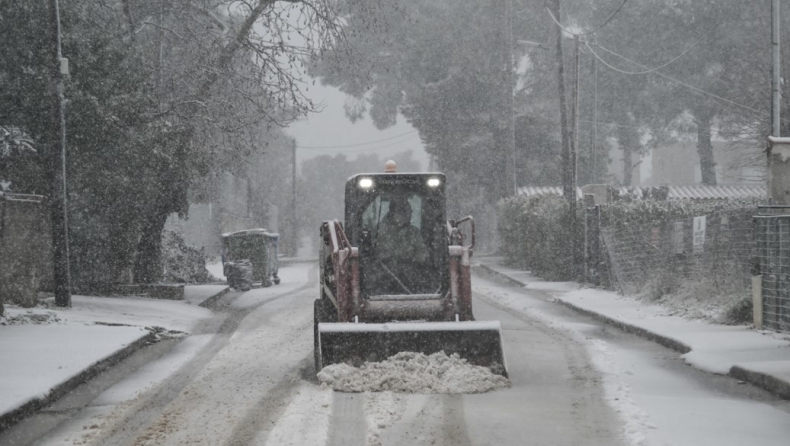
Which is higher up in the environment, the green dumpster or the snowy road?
the green dumpster

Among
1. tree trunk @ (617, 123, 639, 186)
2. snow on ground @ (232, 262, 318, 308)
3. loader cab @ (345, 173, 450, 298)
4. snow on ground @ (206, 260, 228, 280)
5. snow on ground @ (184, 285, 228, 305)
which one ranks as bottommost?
snow on ground @ (232, 262, 318, 308)

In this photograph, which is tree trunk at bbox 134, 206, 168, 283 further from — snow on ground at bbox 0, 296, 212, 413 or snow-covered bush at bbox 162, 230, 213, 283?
snow-covered bush at bbox 162, 230, 213, 283

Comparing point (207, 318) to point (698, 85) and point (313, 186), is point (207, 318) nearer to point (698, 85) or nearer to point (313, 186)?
point (698, 85)

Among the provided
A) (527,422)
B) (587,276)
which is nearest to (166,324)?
(527,422)

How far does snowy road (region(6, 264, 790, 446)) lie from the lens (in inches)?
270

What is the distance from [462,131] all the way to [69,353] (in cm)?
3662

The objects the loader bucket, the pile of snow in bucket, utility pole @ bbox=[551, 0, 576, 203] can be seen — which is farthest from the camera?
utility pole @ bbox=[551, 0, 576, 203]

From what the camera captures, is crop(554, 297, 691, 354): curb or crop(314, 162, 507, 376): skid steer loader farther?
crop(554, 297, 691, 354): curb

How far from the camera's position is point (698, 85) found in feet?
166

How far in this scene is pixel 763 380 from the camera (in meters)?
8.90

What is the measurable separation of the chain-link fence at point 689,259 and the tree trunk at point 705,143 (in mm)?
34142

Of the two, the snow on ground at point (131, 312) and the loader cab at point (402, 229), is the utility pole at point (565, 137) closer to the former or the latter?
the snow on ground at point (131, 312)

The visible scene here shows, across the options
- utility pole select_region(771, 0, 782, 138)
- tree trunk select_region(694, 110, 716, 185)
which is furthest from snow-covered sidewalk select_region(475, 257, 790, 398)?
tree trunk select_region(694, 110, 716, 185)

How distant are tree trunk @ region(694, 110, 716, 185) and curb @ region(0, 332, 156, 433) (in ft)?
152
